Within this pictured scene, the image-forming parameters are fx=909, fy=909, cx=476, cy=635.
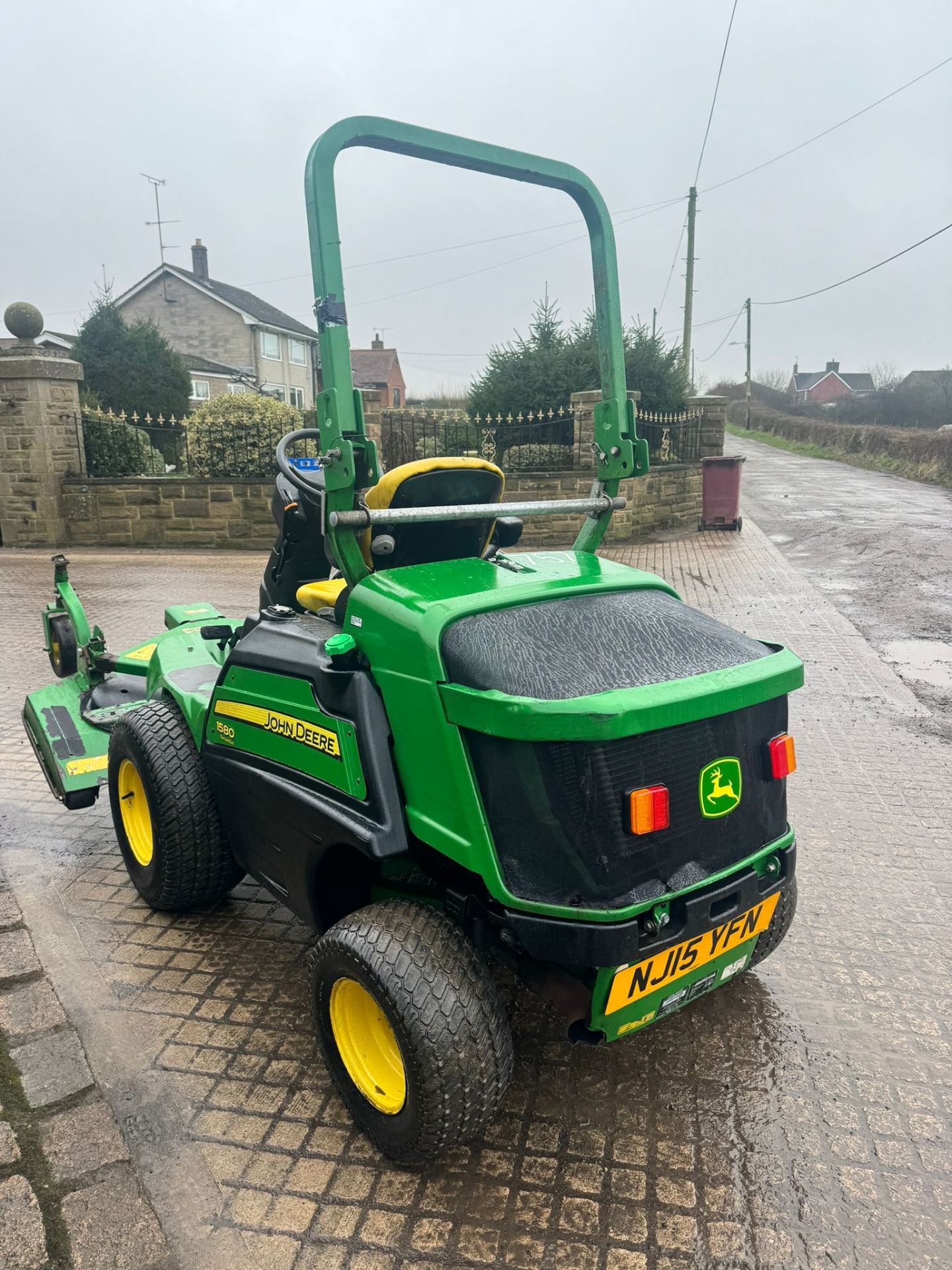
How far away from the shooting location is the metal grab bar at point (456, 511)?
2.50 metres

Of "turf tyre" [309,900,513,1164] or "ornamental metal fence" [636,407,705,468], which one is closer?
"turf tyre" [309,900,513,1164]

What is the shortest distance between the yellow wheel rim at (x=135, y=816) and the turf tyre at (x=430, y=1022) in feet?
5.21

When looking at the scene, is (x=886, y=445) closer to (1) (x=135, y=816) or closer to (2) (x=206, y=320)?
(2) (x=206, y=320)

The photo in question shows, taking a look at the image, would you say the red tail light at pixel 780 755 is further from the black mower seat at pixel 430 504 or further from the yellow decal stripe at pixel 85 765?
the yellow decal stripe at pixel 85 765

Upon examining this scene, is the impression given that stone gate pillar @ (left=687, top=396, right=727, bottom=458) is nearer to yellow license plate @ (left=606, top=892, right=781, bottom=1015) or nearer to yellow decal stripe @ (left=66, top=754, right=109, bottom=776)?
yellow decal stripe @ (left=66, top=754, right=109, bottom=776)

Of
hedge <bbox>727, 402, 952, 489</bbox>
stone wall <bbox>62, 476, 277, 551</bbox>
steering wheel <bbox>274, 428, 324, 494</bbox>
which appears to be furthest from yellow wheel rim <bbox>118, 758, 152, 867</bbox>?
hedge <bbox>727, 402, 952, 489</bbox>

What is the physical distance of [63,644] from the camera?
16.5ft

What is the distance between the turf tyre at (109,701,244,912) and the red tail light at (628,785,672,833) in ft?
5.80

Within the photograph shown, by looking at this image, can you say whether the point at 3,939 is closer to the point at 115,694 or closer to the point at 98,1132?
the point at 98,1132

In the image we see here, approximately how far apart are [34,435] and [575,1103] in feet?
42.3

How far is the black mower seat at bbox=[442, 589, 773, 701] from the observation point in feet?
7.22

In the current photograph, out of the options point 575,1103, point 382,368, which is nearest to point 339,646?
point 575,1103

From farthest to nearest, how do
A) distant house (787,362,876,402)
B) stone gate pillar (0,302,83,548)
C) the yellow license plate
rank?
distant house (787,362,876,402)
stone gate pillar (0,302,83,548)
the yellow license plate

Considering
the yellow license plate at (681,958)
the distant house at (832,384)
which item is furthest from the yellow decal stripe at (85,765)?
the distant house at (832,384)
